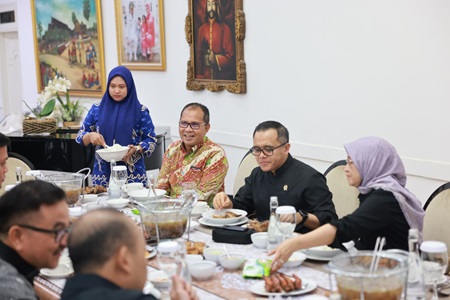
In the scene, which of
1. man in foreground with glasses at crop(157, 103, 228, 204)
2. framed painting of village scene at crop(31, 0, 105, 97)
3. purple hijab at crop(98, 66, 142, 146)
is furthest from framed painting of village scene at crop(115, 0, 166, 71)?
man in foreground with glasses at crop(157, 103, 228, 204)

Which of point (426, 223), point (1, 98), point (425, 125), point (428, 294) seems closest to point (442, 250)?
point (428, 294)

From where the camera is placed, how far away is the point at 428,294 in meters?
2.35

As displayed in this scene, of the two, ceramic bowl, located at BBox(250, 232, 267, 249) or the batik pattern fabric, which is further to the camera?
the batik pattern fabric

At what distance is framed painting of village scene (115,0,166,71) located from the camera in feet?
23.5

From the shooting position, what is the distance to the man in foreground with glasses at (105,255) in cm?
182

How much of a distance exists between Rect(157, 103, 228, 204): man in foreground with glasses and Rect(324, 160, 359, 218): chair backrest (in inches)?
26.8

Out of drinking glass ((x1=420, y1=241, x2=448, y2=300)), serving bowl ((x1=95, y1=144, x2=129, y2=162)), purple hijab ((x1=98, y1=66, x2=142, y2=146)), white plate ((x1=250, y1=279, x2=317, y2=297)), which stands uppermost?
purple hijab ((x1=98, y1=66, x2=142, y2=146))

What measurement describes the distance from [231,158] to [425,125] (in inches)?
89.1

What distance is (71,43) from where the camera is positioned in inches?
346

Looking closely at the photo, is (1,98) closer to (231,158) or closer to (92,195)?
(231,158)

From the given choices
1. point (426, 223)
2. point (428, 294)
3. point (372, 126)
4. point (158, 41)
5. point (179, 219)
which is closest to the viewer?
point (428, 294)

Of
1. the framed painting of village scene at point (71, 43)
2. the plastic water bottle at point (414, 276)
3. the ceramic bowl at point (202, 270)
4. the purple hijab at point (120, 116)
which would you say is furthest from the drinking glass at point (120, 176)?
the framed painting of village scene at point (71, 43)

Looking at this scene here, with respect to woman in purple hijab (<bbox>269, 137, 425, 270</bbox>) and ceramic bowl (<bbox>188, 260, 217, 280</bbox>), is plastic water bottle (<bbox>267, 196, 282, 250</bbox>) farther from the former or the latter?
ceramic bowl (<bbox>188, 260, 217, 280</bbox>)

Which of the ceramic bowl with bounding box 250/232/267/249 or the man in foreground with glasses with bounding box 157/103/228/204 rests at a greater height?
the man in foreground with glasses with bounding box 157/103/228/204
